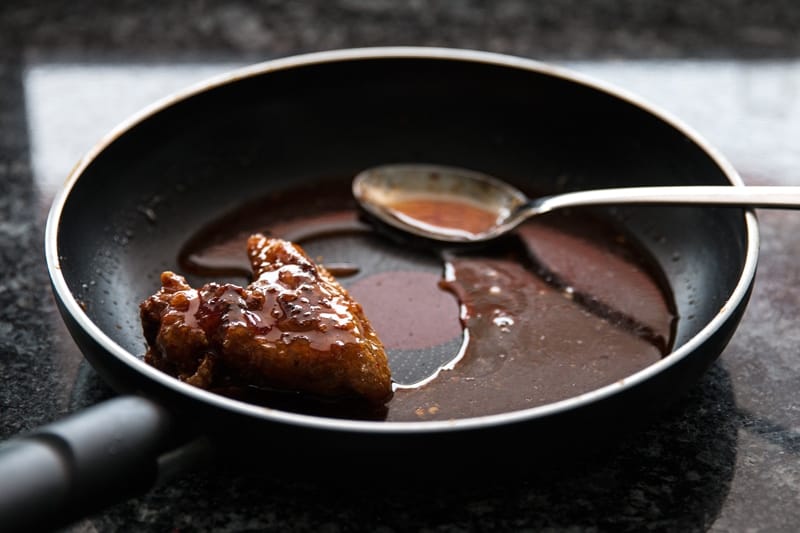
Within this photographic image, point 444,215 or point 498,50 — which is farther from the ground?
point 498,50

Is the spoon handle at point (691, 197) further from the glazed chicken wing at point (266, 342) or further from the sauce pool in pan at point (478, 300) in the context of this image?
the glazed chicken wing at point (266, 342)

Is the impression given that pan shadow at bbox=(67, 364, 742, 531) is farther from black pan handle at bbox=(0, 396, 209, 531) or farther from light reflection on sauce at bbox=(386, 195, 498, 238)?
light reflection on sauce at bbox=(386, 195, 498, 238)

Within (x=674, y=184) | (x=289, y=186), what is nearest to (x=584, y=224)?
(x=674, y=184)

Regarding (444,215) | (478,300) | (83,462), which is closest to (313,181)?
(444,215)

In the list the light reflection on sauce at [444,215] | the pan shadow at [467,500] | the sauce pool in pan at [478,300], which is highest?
the light reflection on sauce at [444,215]

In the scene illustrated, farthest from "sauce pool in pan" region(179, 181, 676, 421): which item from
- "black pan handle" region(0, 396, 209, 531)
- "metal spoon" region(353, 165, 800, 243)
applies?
"black pan handle" region(0, 396, 209, 531)

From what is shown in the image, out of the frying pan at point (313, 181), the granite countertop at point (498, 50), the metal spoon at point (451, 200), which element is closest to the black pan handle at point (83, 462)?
the frying pan at point (313, 181)

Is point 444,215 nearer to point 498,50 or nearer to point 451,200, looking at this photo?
point 451,200
